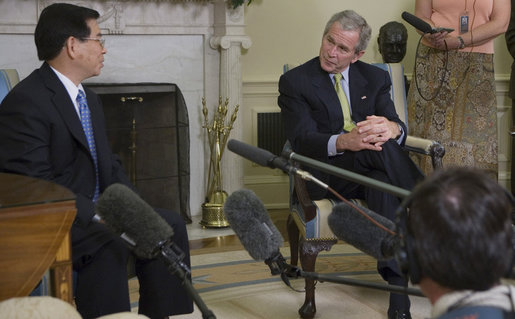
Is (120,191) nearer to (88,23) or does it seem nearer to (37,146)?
(37,146)

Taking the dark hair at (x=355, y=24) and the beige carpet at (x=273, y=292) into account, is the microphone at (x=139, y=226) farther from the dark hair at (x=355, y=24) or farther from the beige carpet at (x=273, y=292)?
the dark hair at (x=355, y=24)

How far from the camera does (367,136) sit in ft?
11.5

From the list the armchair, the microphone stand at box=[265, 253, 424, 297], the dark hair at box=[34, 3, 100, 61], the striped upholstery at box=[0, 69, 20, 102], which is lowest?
the armchair

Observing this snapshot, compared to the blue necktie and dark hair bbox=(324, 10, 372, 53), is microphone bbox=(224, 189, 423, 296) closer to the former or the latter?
the blue necktie

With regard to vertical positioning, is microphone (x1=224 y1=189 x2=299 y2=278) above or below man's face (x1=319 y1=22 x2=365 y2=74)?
below

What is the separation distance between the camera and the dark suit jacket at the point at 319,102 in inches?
147

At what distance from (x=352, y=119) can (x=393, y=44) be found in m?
1.59

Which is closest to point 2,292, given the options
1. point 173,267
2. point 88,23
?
point 173,267

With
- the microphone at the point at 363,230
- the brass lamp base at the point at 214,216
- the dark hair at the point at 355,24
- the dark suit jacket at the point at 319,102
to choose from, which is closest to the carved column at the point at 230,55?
the brass lamp base at the point at 214,216

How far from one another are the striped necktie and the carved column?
58.2 inches

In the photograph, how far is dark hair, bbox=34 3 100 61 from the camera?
299 cm

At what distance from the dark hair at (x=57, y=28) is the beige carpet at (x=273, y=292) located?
125 centimetres

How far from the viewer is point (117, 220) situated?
6.49ft

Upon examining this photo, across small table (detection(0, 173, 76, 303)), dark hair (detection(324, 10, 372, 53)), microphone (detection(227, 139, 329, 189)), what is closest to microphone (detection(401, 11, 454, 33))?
dark hair (detection(324, 10, 372, 53))
